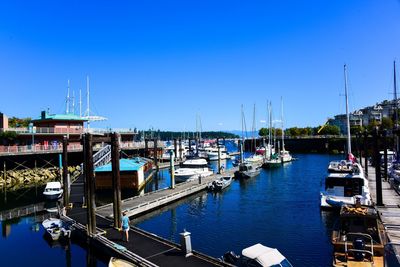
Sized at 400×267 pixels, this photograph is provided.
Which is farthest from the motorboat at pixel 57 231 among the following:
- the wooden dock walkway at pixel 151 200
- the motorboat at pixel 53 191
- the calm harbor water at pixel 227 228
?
the motorboat at pixel 53 191

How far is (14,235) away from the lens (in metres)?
31.6

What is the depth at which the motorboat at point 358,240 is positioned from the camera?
17953 mm

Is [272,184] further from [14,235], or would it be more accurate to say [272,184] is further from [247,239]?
[14,235]

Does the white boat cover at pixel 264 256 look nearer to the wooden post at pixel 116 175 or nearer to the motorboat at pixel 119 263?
the motorboat at pixel 119 263

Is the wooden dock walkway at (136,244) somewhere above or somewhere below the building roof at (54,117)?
below

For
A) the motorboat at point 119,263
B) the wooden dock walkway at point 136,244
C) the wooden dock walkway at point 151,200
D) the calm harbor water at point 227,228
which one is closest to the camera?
the motorboat at point 119,263

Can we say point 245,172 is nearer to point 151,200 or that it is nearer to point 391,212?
point 151,200

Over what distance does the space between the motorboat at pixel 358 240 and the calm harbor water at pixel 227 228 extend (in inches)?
132

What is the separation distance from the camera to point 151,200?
39688mm

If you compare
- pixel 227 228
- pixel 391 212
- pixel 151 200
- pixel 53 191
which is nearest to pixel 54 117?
pixel 53 191

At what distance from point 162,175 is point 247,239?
50437 millimetres

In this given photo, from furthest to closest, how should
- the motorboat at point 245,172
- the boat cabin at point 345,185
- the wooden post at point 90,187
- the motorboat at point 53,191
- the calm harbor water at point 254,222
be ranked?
1. the motorboat at point 245,172
2. the motorboat at point 53,191
3. the boat cabin at point 345,185
4. the calm harbor water at point 254,222
5. the wooden post at point 90,187

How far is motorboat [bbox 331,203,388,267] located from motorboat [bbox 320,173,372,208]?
11.7 metres

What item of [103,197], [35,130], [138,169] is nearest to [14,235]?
[103,197]
